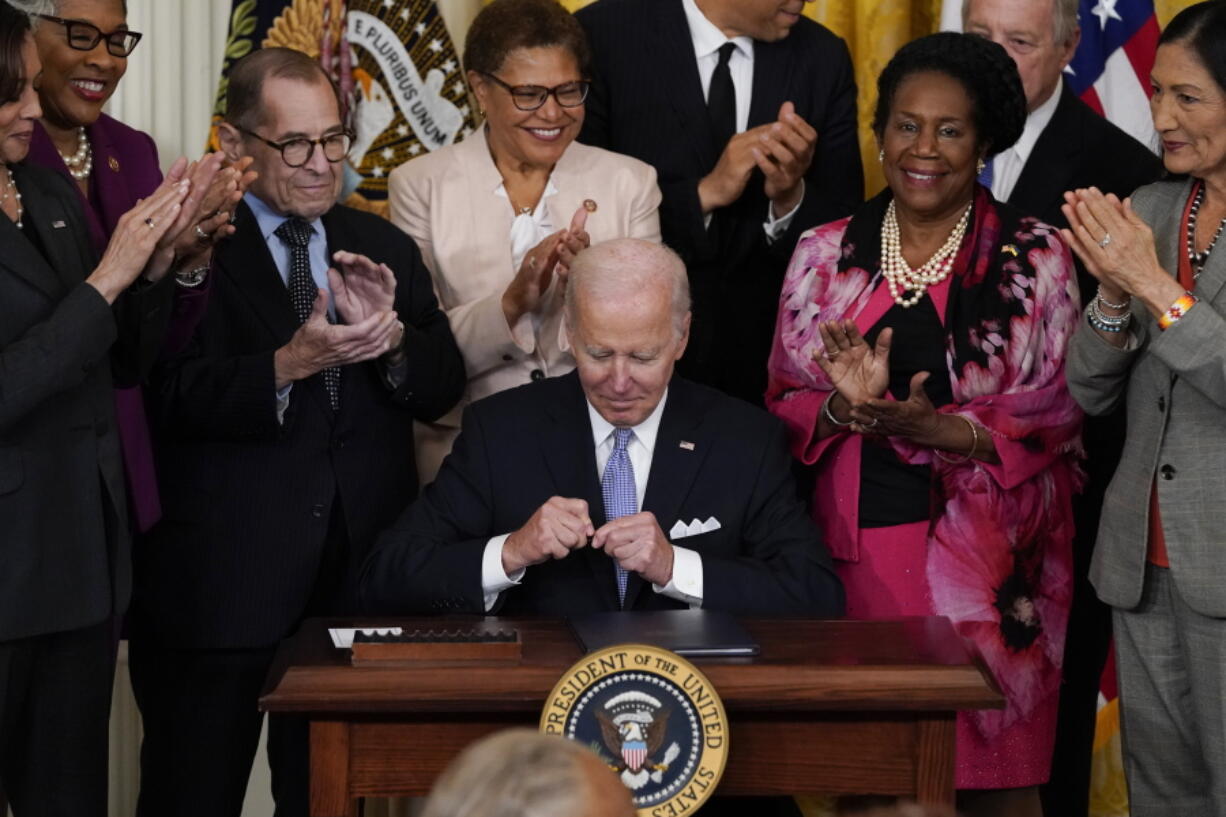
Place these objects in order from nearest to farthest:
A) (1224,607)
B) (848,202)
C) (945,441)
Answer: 1. (1224,607)
2. (945,441)
3. (848,202)

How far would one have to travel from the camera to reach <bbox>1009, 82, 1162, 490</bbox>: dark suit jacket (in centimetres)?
405

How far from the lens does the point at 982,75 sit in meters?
3.58

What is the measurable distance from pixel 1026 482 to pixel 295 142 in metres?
1.58

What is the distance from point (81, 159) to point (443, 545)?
1.10 metres

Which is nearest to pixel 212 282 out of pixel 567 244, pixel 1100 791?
pixel 567 244

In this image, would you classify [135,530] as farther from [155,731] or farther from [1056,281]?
[1056,281]

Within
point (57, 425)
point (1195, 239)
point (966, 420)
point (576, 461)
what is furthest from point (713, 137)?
point (57, 425)

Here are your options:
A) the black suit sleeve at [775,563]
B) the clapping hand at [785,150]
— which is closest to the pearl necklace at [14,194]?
the black suit sleeve at [775,563]

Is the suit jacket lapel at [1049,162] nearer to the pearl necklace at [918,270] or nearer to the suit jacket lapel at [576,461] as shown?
the pearl necklace at [918,270]

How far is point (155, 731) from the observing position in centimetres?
359

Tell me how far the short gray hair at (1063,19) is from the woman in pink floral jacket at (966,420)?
0.51 meters

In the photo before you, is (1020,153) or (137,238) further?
(1020,153)

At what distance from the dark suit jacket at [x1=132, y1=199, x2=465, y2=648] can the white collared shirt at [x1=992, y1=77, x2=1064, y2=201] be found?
143 cm

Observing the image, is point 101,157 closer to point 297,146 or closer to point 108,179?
point 108,179
